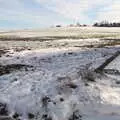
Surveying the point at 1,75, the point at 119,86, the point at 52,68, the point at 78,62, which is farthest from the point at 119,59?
the point at 1,75

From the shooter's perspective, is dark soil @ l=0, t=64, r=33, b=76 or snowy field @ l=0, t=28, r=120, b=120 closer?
snowy field @ l=0, t=28, r=120, b=120

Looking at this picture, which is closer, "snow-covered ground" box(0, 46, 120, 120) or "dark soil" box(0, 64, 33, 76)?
"snow-covered ground" box(0, 46, 120, 120)

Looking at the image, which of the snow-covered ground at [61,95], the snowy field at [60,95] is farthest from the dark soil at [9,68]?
the snow-covered ground at [61,95]

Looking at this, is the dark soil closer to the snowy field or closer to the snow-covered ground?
the snowy field

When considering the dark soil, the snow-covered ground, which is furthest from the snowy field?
the dark soil

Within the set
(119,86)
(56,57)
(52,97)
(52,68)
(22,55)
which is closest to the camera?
(52,97)

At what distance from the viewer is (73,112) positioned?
7957 millimetres

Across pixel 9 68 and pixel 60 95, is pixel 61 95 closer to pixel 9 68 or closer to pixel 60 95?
pixel 60 95

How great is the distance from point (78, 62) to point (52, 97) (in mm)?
5365

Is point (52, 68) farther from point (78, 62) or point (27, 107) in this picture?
point (27, 107)

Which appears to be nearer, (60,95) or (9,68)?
(60,95)

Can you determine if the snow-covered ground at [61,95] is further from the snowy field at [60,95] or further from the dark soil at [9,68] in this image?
the dark soil at [9,68]

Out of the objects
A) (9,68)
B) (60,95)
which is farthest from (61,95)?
(9,68)

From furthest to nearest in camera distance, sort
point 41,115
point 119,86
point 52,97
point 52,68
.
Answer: point 52,68
point 119,86
point 52,97
point 41,115
